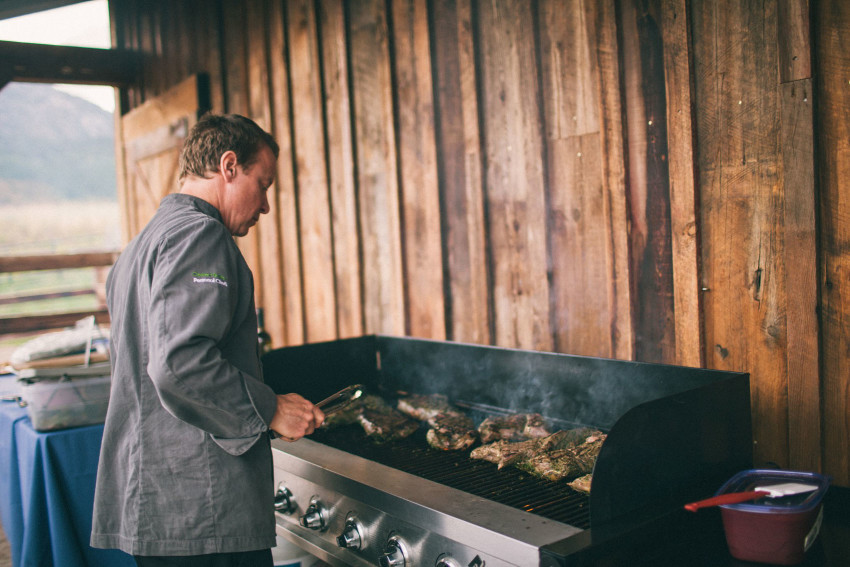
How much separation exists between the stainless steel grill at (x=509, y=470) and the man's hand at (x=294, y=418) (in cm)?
23

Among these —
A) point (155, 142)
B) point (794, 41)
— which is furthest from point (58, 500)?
point (155, 142)

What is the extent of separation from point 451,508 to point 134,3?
23.8ft

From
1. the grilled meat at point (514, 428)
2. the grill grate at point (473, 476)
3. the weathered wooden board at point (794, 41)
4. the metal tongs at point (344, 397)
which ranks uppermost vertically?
the weathered wooden board at point (794, 41)

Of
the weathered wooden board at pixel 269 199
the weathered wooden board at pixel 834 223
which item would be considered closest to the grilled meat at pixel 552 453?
the weathered wooden board at pixel 834 223

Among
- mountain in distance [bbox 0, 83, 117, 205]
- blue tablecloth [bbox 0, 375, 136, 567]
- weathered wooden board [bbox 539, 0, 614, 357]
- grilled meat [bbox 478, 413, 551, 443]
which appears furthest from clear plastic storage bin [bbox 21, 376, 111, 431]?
mountain in distance [bbox 0, 83, 117, 205]

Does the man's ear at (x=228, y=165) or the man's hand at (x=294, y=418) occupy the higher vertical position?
the man's ear at (x=228, y=165)

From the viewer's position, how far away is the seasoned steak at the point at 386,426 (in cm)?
239

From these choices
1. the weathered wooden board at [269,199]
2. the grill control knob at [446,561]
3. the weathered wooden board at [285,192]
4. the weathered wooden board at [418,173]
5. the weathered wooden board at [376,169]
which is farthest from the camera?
the weathered wooden board at [269,199]

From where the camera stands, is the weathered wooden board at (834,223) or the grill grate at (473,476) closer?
the grill grate at (473,476)

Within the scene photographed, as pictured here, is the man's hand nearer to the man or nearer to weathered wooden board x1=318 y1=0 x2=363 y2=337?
the man

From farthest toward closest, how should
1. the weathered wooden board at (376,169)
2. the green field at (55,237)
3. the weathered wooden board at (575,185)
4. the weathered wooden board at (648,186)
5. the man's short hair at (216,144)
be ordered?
the green field at (55,237)
the weathered wooden board at (376,169)
the weathered wooden board at (575,185)
the weathered wooden board at (648,186)
the man's short hair at (216,144)

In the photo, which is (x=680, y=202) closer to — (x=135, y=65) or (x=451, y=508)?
(x=451, y=508)

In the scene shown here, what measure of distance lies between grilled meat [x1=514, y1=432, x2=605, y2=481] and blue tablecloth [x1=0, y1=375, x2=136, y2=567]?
213 cm

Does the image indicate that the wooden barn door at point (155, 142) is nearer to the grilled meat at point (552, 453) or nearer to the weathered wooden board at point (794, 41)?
the grilled meat at point (552, 453)
